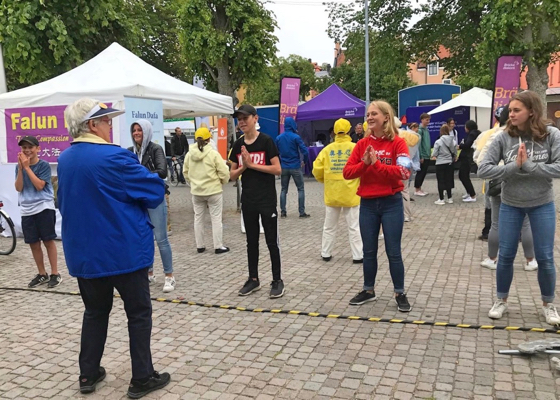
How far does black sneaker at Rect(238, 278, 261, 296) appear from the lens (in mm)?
5242

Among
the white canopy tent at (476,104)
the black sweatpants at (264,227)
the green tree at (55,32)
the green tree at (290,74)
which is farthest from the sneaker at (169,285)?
the green tree at (290,74)

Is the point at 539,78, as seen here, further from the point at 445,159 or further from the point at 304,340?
the point at 304,340

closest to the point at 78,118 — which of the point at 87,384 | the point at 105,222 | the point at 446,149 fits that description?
the point at 105,222

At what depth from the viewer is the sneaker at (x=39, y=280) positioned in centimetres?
594

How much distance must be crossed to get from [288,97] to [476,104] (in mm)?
6493

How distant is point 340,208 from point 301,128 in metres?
14.5

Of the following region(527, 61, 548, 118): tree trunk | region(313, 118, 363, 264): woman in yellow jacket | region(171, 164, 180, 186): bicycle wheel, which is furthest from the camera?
region(171, 164, 180, 186): bicycle wheel

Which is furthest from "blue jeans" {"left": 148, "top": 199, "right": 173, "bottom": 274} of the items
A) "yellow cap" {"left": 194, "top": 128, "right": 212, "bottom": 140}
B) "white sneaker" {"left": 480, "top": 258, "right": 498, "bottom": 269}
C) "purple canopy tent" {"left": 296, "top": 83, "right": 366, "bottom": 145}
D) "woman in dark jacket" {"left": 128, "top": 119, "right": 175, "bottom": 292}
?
"purple canopy tent" {"left": 296, "top": 83, "right": 366, "bottom": 145}

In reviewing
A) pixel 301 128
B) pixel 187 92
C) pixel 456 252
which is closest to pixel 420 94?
pixel 301 128

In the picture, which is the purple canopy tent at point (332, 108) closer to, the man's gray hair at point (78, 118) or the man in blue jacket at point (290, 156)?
the man in blue jacket at point (290, 156)

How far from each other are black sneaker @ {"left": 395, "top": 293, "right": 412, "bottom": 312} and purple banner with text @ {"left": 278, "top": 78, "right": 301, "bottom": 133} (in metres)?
11.9

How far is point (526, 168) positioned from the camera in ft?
12.4

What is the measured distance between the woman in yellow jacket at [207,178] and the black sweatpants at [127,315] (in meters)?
4.08

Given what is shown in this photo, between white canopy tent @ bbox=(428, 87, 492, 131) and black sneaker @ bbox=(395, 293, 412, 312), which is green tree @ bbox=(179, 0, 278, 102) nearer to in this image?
white canopy tent @ bbox=(428, 87, 492, 131)
